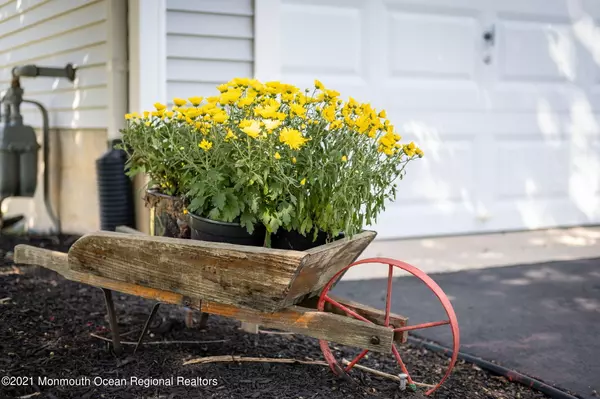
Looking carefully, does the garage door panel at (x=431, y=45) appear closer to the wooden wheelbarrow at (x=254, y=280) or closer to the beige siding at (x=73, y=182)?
the beige siding at (x=73, y=182)

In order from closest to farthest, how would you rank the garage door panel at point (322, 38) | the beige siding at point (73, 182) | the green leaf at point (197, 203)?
the green leaf at point (197, 203) < the garage door panel at point (322, 38) < the beige siding at point (73, 182)

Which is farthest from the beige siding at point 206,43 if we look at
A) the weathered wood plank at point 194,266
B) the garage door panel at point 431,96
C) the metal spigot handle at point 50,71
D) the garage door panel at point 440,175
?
the weathered wood plank at point 194,266

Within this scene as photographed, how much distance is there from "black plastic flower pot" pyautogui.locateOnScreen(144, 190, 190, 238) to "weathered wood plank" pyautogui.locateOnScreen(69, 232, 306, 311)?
0.26 metres

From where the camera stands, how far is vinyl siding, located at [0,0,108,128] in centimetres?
440

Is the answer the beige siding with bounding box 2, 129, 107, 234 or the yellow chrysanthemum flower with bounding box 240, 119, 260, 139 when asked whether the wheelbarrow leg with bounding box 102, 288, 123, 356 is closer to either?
the yellow chrysanthemum flower with bounding box 240, 119, 260, 139

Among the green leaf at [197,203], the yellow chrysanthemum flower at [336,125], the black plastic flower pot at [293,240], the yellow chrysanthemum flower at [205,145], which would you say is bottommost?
the black plastic flower pot at [293,240]

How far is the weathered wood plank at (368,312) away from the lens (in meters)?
2.16

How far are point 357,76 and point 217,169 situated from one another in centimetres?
212

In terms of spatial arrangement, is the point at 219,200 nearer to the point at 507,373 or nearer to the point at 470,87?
the point at 507,373

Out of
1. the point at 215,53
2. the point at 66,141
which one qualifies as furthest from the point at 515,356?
the point at 66,141

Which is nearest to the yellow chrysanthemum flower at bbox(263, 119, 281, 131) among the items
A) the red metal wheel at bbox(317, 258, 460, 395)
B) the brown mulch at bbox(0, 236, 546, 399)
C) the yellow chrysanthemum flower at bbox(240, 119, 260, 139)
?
the yellow chrysanthemum flower at bbox(240, 119, 260, 139)

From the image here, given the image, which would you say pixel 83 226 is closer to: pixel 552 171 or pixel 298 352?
pixel 298 352

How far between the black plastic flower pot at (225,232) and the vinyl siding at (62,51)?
2.35 meters

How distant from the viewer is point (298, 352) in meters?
2.62
